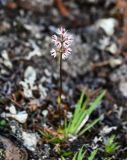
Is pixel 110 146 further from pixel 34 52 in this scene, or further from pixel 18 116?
pixel 34 52

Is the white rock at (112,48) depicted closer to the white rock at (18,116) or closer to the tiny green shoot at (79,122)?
the tiny green shoot at (79,122)

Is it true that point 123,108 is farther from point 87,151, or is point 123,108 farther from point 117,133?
point 87,151

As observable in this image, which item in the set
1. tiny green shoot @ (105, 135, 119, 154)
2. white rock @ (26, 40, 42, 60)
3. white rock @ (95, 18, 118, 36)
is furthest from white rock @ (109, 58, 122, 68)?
tiny green shoot @ (105, 135, 119, 154)

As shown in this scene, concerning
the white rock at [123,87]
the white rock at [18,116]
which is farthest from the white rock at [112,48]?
the white rock at [18,116]

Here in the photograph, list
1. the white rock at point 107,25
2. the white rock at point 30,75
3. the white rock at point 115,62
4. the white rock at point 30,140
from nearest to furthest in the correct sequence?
the white rock at point 30,140 < the white rock at point 30,75 < the white rock at point 115,62 < the white rock at point 107,25

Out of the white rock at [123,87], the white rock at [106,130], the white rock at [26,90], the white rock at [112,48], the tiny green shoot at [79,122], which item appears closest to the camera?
the tiny green shoot at [79,122]
